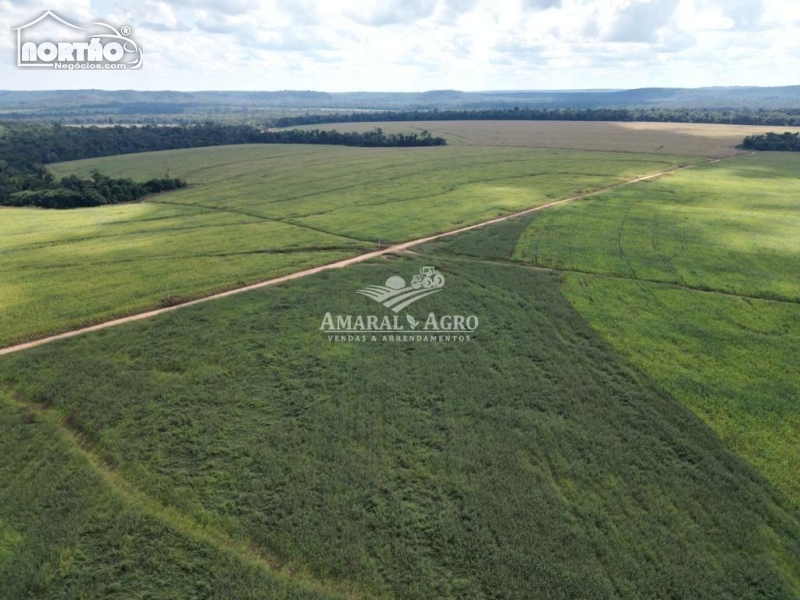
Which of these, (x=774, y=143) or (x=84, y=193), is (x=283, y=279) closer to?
(x=84, y=193)

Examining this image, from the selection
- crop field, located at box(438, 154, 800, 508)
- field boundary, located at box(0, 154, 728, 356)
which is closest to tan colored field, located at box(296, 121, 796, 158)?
crop field, located at box(438, 154, 800, 508)

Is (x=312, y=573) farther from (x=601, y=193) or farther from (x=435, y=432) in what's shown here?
(x=601, y=193)

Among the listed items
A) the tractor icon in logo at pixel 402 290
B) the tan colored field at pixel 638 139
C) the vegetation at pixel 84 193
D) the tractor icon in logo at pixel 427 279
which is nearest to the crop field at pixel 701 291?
the tractor icon in logo at pixel 427 279

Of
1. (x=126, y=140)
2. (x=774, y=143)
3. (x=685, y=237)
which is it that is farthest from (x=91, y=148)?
(x=774, y=143)

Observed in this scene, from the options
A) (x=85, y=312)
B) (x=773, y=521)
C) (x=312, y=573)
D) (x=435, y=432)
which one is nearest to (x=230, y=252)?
(x=85, y=312)

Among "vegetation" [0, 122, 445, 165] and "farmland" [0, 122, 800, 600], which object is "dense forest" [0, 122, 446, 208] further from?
"farmland" [0, 122, 800, 600]

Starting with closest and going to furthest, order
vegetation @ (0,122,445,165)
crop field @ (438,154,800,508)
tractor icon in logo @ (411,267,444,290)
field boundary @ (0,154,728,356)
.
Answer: crop field @ (438,154,800,508)
field boundary @ (0,154,728,356)
tractor icon in logo @ (411,267,444,290)
vegetation @ (0,122,445,165)
